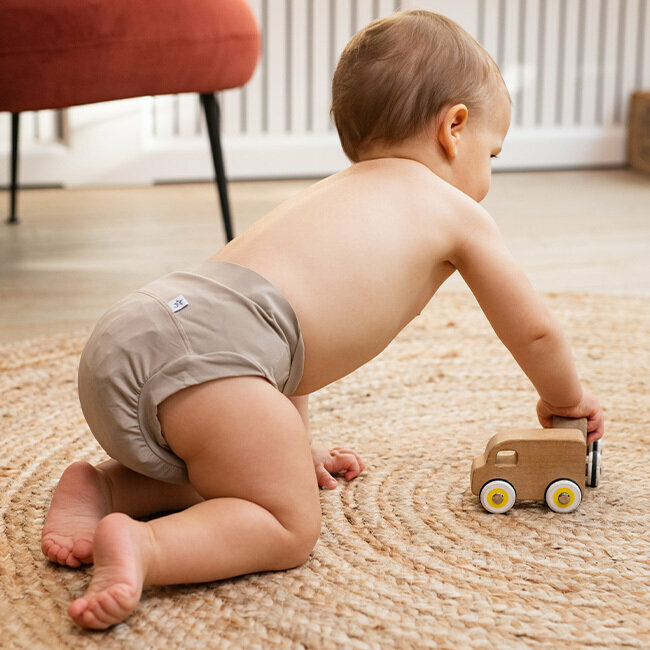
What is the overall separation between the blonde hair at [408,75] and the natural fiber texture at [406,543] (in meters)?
0.28

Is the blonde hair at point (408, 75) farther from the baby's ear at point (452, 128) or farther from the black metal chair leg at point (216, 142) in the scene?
the black metal chair leg at point (216, 142)

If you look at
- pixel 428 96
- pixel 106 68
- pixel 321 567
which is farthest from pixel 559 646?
pixel 106 68

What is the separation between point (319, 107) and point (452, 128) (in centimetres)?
174

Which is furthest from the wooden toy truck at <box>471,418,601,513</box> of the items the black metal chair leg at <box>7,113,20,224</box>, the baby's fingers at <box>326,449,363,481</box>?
the black metal chair leg at <box>7,113,20,224</box>

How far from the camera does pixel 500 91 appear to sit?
761mm

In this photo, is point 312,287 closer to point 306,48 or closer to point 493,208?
point 493,208

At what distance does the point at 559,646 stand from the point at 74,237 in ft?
4.60

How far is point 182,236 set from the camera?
70.5 inches

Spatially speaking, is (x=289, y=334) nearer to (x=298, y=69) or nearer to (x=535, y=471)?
(x=535, y=471)

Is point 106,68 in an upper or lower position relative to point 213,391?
upper

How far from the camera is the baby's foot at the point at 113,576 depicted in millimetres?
562

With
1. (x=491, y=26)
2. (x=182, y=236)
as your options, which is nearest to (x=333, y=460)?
(x=182, y=236)

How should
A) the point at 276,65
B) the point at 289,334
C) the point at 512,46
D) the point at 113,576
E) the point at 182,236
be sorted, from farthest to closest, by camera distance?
1. the point at 512,46
2. the point at 276,65
3. the point at 182,236
4. the point at 289,334
5. the point at 113,576

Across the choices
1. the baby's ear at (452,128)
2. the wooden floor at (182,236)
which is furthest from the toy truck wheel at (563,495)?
the wooden floor at (182,236)
